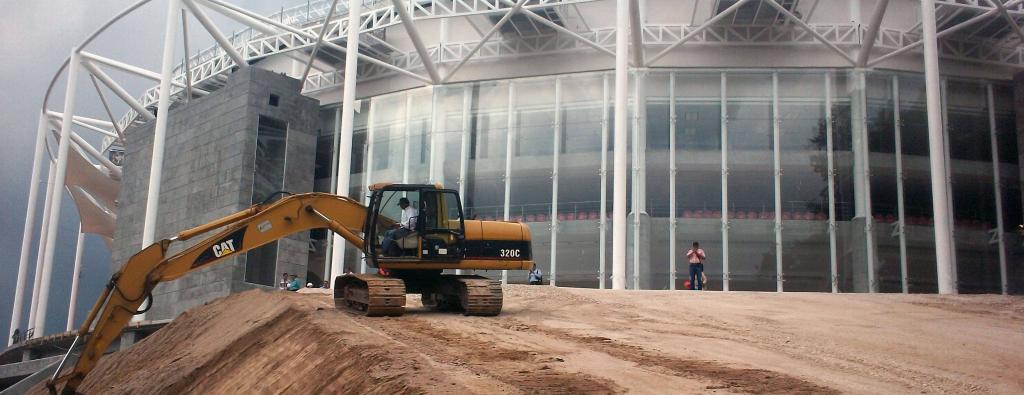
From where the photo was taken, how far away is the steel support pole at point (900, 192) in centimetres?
2777

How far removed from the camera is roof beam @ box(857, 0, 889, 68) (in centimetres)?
2666

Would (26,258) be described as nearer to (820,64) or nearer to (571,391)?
(820,64)

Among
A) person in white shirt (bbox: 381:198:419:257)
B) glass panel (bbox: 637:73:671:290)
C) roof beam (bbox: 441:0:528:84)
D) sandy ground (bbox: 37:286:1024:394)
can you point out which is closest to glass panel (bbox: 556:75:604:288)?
glass panel (bbox: 637:73:671:290)

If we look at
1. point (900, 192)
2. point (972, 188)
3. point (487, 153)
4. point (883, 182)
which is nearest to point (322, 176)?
point (487, 153)

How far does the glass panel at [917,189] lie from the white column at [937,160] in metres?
3.20

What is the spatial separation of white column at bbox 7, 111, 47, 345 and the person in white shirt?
36.1m

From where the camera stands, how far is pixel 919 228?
28250 mm

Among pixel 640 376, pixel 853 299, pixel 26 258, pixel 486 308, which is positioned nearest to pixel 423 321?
pixel 486 308

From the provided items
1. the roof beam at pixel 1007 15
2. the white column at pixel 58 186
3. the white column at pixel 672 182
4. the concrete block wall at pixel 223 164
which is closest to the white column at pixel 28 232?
the white column at pixel 58 186

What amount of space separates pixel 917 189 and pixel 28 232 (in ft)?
138

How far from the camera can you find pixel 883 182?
1124 inches

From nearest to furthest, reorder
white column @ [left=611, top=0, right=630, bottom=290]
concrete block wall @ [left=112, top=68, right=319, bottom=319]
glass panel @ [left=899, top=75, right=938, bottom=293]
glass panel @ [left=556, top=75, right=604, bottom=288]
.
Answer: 1. white column @ [left=611, top=0, right=630, bottom=290]
2. glass panel @ [left=899, top=75, right=938, bottom=293]
3. glass panel @ [left=556, top=75, right=604, bottom=288]
4. concrete block wall @ [left=112, top=68, right=319, bottom=319]

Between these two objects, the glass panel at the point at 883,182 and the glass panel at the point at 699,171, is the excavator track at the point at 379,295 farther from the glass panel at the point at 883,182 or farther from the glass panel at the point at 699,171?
the glass panel at the point at 883,182

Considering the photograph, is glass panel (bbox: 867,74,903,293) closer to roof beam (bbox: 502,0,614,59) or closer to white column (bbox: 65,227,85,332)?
roof beam (bbox: 502,0,614,59)
